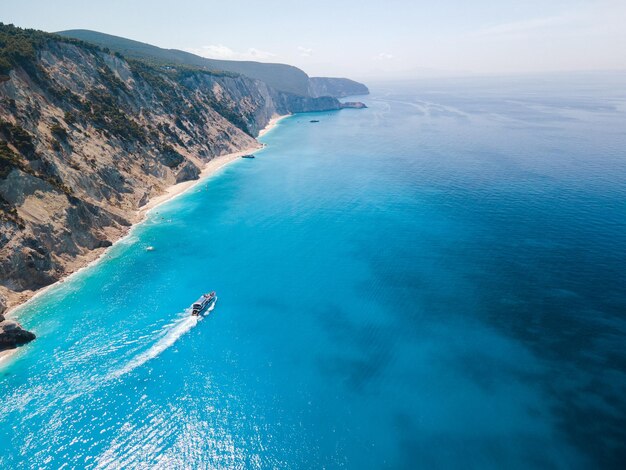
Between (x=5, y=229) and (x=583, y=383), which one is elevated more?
(x=5, y=229)

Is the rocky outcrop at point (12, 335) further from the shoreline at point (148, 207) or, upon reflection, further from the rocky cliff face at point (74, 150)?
the rocky cliff face at point (74, 150)

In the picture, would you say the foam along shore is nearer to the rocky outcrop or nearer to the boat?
the boat

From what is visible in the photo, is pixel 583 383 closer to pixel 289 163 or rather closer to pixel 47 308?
pixel 47 308

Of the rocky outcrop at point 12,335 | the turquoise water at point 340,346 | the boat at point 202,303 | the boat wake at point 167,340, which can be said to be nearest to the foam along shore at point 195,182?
the turquoise water at point 340,346

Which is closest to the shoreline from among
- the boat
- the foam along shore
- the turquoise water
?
the foam along shore

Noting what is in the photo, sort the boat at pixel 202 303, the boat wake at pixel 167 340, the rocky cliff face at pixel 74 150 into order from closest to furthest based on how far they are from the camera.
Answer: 1. the boat wake at pixel 167 340
2. the boat at pixel 202 303
3. the rocky cliff face at pixel 74 150

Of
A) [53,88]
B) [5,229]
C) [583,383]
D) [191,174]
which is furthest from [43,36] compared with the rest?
[583,383]

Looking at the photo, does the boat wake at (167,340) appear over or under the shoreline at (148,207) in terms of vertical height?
under
